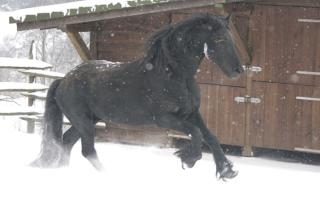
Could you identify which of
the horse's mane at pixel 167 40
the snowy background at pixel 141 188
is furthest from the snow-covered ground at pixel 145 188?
the horse's mane at pixel 167 40

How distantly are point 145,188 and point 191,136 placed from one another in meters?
Answer: 0.70

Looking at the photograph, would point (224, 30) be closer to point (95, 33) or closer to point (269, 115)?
point (269, 115)

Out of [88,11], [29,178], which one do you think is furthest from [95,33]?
[29,178]

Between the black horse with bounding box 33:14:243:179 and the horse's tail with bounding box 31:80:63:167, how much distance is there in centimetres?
20

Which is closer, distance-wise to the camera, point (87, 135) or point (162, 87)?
point (162, 87)

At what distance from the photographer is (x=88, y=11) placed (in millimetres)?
10102

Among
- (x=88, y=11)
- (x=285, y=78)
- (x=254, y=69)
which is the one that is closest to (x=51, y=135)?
(x=88, y=11)

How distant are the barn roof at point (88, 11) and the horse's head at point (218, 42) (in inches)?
142

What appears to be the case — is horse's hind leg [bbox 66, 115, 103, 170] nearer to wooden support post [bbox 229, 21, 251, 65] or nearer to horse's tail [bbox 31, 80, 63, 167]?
horse's tail [bbox 31, 80, 63, 167]

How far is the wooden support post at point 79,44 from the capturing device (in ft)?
35.4

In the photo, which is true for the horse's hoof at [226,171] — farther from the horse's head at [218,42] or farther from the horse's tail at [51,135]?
the horse's tail at [51,135]

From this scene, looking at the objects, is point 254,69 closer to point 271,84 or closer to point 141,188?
point 271,84

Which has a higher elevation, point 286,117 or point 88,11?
point 88,11

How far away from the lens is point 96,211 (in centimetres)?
493
